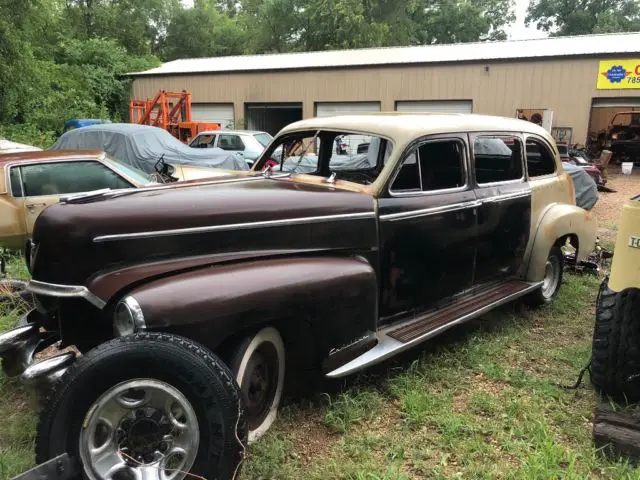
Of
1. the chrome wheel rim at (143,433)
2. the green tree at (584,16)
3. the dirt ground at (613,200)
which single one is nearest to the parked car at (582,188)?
the dirt ground at (613,200)

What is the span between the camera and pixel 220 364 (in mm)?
2438

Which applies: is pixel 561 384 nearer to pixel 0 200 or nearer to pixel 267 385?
pixel 267 385

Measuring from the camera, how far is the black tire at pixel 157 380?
2.24 meters

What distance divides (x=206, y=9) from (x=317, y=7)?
15.1 m

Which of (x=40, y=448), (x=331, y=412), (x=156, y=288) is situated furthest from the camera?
(x=331, y=412)

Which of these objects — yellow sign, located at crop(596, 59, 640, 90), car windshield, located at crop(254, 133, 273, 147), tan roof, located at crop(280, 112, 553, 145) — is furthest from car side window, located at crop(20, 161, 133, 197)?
yellow sign, located at crop(596, 59, 640, 90)

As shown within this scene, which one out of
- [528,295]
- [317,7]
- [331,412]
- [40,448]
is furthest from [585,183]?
[317,7]

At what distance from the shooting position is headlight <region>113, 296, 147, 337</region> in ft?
8.42

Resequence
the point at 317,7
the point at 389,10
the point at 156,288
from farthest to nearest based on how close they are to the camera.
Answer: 1. the point at 389,10
2. the point at 317,7
3. the point at 156,288

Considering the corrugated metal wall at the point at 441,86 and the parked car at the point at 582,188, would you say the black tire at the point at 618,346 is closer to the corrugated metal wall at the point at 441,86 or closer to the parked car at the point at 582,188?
the parked car at the point at 582,188

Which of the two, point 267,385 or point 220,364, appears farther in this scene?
point 267,385

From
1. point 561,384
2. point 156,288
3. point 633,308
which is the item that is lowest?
point 561,384

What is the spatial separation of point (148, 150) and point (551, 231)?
27.1 feet

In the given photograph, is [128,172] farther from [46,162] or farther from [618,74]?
[618,74]
